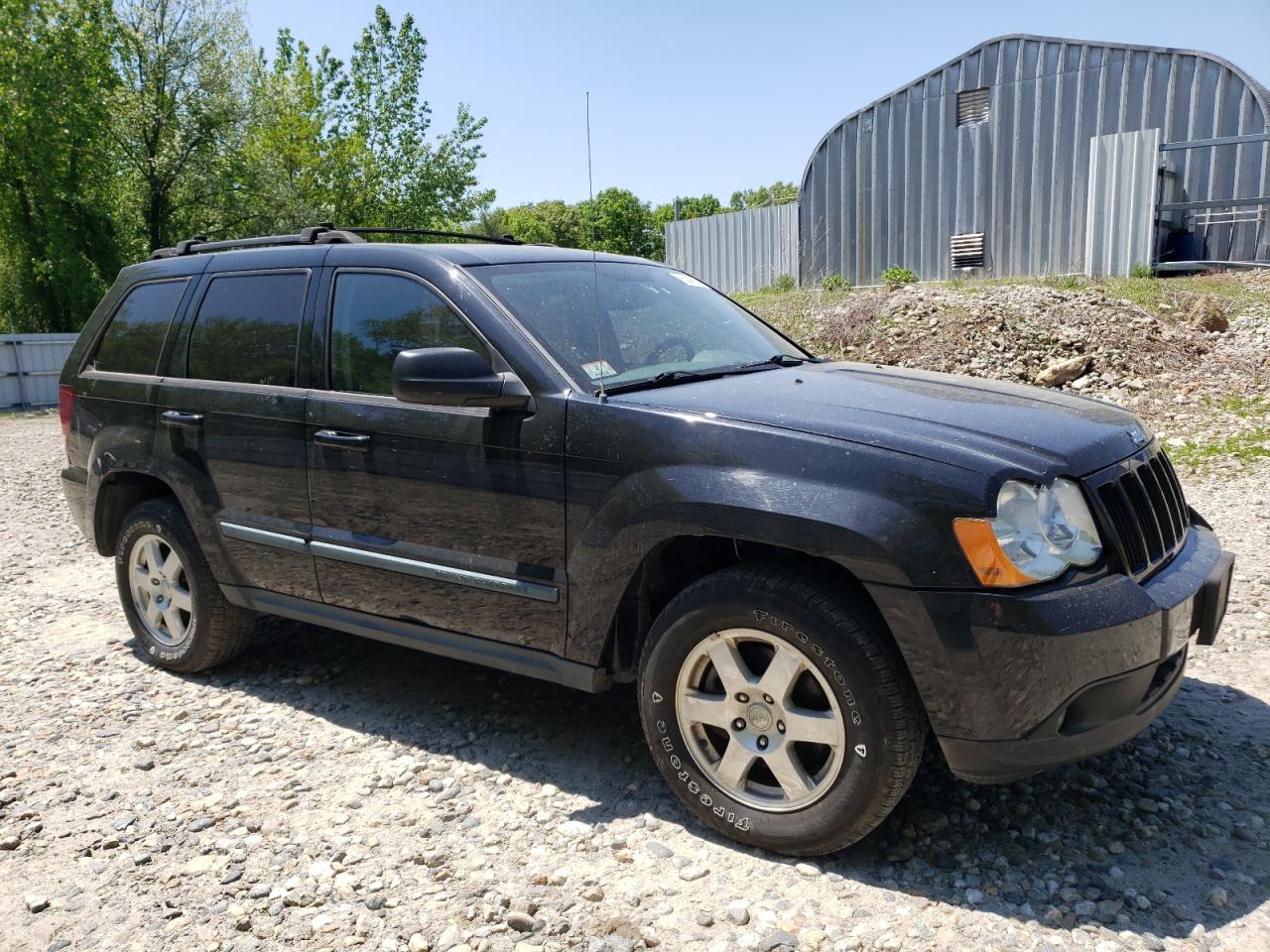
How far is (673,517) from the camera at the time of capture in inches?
120

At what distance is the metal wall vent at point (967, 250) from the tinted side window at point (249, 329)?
1645cm

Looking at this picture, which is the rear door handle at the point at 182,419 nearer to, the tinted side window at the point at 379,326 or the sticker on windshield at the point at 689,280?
the tinted side window at the point at 379,326

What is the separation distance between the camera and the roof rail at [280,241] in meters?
4.44

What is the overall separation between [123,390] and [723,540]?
3.20 m

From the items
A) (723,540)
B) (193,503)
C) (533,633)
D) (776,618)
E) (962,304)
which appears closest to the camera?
(776,618)

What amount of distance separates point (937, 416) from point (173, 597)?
3625 millimetres

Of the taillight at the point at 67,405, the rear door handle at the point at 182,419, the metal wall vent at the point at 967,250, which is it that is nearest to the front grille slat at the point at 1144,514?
the rear door handle at the point at 182,419

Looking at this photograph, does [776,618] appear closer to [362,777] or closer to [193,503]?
[362,777]

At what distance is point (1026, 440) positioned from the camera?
293 centimetres

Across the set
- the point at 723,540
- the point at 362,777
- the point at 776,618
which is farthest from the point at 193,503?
the point at 776,618

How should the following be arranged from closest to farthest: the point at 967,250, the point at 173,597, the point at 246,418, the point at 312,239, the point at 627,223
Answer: the point at 246,418 < the point at 312,239 < the point at 173,597 < the point at 967,250 < the point at 627,223

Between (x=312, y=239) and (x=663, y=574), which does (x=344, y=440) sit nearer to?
(x=312, y=239)

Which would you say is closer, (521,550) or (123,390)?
(521,550)

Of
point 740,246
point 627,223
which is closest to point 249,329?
point 740,246
